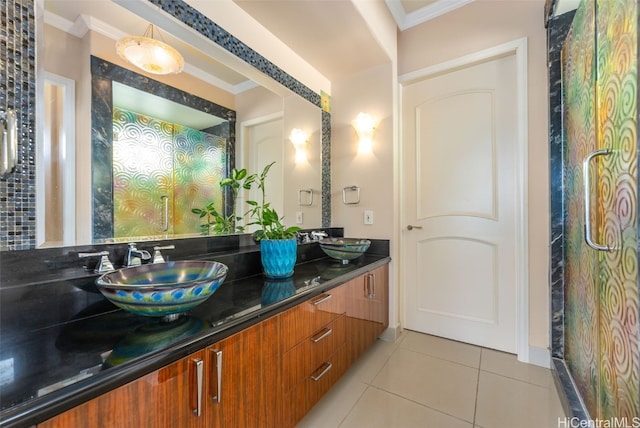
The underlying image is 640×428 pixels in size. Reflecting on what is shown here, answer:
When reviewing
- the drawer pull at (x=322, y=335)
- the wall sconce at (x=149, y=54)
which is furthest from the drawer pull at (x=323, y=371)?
the wall sconce at (x=149, y=54)

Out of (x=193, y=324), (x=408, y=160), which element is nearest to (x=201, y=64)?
(x=193, y=324)

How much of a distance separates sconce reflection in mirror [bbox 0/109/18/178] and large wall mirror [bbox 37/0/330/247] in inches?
4.0

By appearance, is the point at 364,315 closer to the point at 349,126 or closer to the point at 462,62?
the point at 349,126

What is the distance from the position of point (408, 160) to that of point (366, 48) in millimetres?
977

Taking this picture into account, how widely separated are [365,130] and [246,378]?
2035mm

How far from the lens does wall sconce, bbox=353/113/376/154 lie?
7.70 ft

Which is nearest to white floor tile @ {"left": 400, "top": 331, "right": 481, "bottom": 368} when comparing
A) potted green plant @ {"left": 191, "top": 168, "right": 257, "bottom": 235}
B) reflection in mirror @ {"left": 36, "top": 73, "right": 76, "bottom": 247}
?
potted green plant @ {"left": 191, "top": 168, "right": 257, "bottom": 235}

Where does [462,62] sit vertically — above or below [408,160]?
above

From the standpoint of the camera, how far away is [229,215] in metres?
1.66

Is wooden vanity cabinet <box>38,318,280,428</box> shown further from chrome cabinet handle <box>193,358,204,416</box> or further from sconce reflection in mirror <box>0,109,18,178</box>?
sconce reflection in mirror <box>0,109,18,178</box>

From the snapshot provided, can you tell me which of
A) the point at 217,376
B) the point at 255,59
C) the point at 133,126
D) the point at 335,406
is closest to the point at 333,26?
the point at 255,59

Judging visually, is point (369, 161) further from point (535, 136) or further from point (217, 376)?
point (217, 376)

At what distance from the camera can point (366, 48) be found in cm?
209

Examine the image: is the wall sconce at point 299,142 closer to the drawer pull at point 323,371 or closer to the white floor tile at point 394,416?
the drawer pull at point 323,371
